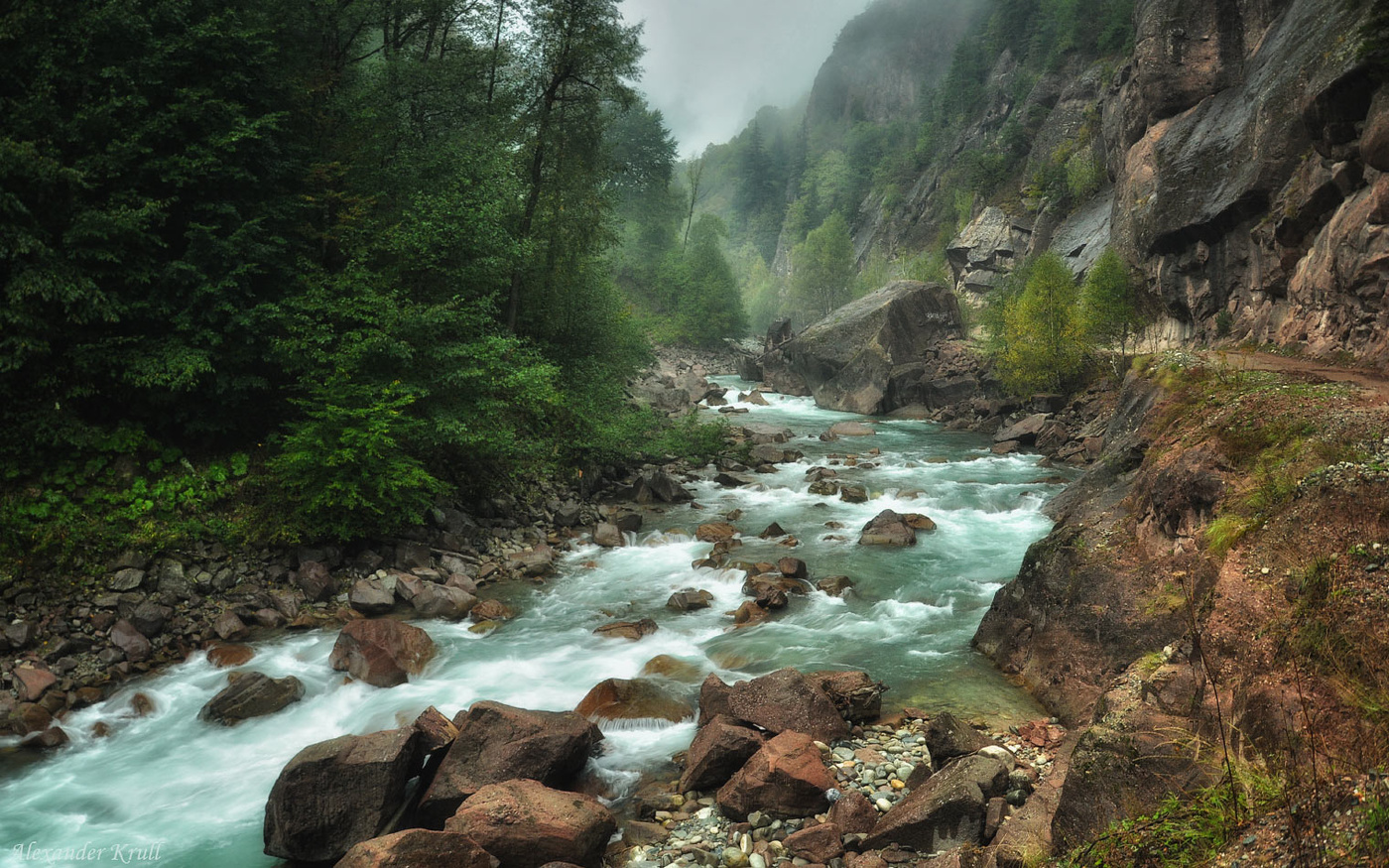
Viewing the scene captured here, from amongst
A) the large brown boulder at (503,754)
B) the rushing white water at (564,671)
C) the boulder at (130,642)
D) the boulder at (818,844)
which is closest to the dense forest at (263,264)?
the boulder at (130,642)

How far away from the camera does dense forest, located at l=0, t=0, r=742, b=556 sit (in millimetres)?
10984

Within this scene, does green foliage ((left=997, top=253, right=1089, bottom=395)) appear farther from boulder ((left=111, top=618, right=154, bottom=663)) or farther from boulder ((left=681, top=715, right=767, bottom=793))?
boulder ((left=111, top=618, right=154, bottom=663))

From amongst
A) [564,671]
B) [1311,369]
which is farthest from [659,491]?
[1311,369]

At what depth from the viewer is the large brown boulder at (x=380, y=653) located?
9.92 meters

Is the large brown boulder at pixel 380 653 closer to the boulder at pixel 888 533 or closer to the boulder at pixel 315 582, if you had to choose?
the boulder at pixel 315 582

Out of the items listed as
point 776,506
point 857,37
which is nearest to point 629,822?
point 776,506

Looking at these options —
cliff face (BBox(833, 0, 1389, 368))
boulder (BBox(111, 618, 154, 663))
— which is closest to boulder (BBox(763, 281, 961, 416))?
cliff face (BBox(833, 0, 1389, 368))

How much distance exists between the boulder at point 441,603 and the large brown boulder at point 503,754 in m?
4.66

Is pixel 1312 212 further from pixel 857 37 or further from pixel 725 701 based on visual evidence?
pixel 857 37

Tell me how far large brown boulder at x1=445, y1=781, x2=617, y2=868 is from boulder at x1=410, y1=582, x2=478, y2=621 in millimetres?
6038

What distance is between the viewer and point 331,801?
A: 6.76m

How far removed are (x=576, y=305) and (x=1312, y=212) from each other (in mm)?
20134

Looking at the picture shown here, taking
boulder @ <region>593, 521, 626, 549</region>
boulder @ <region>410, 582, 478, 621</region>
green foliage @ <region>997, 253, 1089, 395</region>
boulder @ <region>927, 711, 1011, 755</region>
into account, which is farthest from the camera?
green foliage @ <region>997, 253, 1089, 395</region>

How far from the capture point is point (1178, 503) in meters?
8.05
